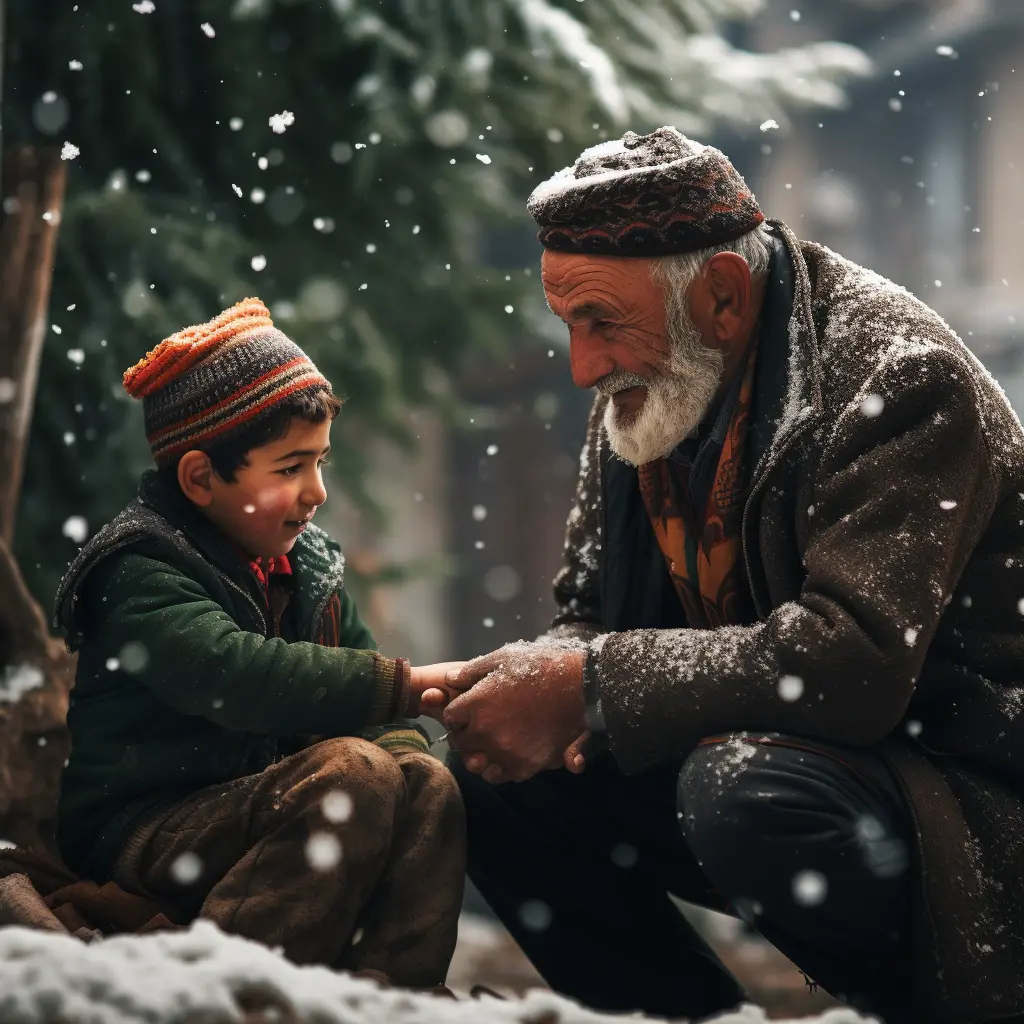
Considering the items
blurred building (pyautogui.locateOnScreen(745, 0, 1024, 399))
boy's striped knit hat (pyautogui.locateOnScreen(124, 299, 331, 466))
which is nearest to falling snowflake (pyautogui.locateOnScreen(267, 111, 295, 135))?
boy's striped knit hat (pyautogui.locateOnScreen(124, 299, 331, 466))

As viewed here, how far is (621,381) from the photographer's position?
2625mm

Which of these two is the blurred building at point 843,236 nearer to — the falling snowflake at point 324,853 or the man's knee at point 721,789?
the falling snowflake at point 324,853

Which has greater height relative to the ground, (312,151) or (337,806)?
(312,151)

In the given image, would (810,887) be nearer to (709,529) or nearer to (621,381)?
(709,529)

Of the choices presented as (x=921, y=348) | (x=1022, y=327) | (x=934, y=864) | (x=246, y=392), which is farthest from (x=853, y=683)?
(x=1022, y=327)

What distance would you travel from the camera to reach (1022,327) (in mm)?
13422

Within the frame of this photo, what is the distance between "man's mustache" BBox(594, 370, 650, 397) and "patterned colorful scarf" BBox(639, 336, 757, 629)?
0.63 feet

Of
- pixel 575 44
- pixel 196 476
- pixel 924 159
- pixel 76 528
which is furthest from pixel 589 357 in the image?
pixel 924 159

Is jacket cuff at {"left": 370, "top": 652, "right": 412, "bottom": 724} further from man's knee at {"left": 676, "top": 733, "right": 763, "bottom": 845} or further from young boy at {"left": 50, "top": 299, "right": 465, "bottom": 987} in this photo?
man's knee at {"left": 676, "top": 733, "right": 763, "bottom": 845}

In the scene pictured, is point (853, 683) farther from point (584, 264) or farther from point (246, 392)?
point (246, 392)

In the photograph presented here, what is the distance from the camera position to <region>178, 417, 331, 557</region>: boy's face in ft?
8.29

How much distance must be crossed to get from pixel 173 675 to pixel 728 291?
1.26 metres

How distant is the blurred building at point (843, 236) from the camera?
10602 mm

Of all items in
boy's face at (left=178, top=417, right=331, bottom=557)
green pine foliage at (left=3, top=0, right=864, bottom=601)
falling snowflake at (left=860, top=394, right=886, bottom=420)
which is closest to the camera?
falling snowflake at (left=860, top=394, right=886, bottom=420)
